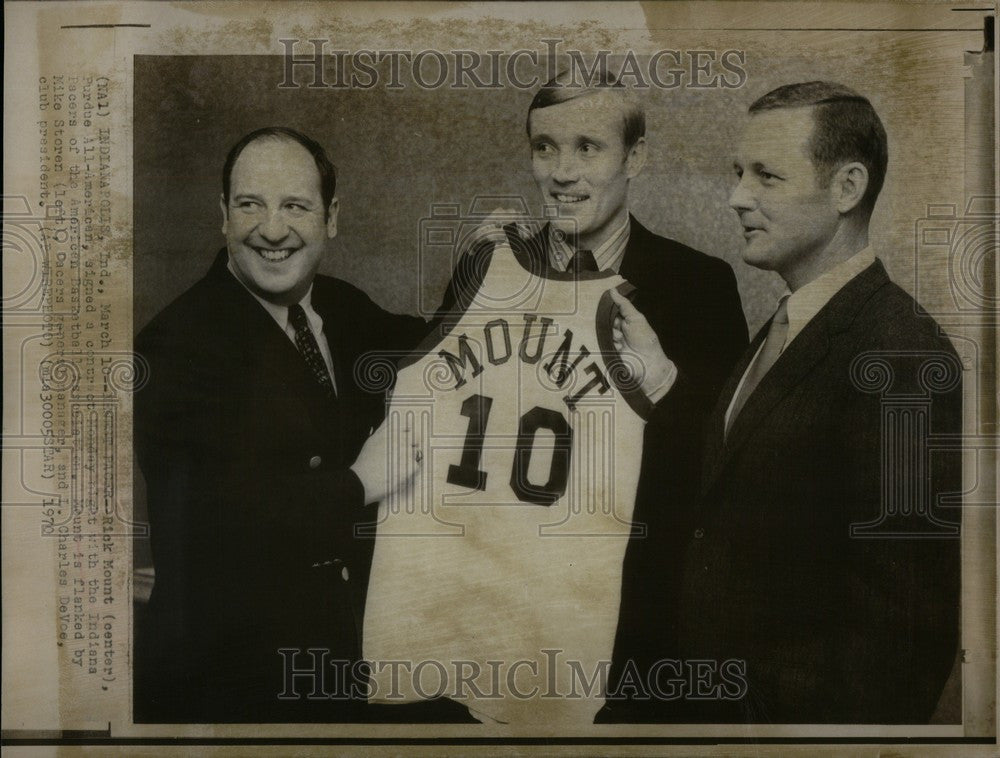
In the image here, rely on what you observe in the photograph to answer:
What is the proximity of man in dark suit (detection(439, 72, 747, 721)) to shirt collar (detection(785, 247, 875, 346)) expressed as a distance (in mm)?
170

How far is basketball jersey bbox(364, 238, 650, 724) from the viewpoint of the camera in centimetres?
257

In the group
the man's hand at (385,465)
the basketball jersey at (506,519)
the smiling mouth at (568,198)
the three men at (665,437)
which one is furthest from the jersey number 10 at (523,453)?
the smiling mouth at (568,198)

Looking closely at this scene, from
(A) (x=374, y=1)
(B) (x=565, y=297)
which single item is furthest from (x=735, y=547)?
(A) (x=374, y=1)

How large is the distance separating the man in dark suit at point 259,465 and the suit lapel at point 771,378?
41.0 inches

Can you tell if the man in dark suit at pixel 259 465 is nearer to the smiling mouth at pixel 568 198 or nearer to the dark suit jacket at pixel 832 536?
the smiling mouth at pixel 568 198

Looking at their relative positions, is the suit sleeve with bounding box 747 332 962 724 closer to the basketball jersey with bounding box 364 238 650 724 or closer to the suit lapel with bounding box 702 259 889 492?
the suit lapel with bounding box 702 259 889 492

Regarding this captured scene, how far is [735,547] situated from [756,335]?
2.31ft

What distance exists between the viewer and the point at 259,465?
2.56 m

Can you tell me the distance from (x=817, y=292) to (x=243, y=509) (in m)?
2.04

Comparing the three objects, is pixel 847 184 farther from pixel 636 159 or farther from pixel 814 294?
pixel 636 159

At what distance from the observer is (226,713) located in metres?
2.57

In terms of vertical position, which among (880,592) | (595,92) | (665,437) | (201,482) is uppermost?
(595,92)

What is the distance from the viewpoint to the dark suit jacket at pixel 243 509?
101 inches

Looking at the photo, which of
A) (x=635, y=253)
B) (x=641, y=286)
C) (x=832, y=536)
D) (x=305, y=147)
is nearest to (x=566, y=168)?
(x=635, y=253)
